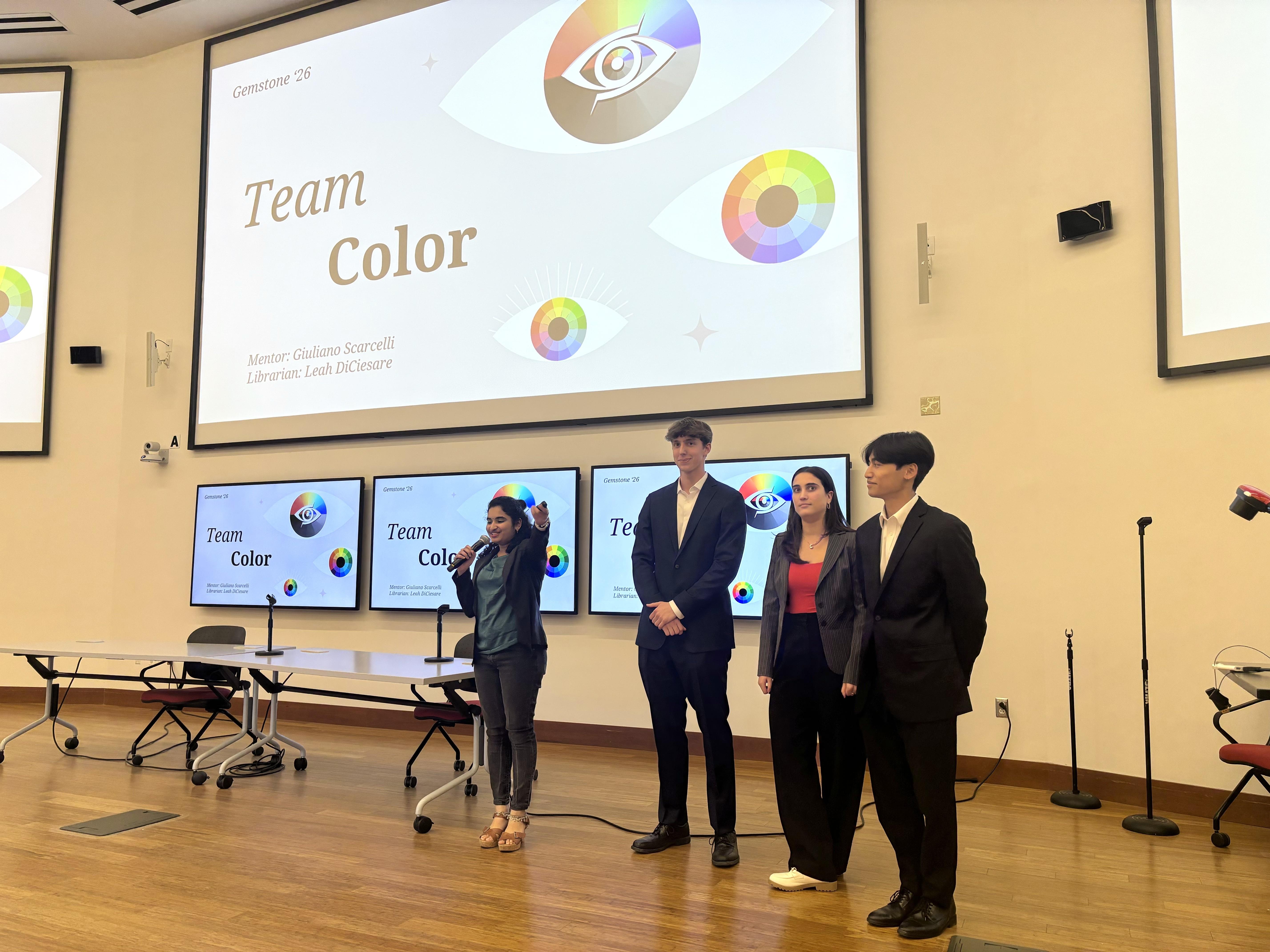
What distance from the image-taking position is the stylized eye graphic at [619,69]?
18.1ft

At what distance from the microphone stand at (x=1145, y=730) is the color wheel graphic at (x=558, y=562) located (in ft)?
10.8

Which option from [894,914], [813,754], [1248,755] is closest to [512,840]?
[813,754]

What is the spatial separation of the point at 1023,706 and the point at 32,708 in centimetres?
759

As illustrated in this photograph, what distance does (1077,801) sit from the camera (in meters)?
4.21

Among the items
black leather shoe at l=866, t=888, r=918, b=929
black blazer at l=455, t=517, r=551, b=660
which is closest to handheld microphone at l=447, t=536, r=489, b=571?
black blazer at l=455, t=517, r=551, b=660

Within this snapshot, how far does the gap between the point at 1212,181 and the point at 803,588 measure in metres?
3.09

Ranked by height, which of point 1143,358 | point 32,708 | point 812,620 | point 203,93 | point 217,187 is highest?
point 203,93

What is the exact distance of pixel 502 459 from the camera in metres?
6.07

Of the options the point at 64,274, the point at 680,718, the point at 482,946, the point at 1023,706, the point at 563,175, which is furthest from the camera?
the point at 64,274

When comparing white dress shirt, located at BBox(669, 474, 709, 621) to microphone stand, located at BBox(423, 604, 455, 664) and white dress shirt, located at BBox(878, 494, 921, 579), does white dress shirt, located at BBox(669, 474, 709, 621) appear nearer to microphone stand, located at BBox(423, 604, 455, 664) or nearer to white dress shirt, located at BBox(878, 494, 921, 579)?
white dress shirt, located at BBox(878, 494, 921, 579)

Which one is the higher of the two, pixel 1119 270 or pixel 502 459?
pixel 1119 270

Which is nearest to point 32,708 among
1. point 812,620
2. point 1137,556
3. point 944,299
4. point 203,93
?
point 203,93

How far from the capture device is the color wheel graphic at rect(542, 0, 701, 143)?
226 inches

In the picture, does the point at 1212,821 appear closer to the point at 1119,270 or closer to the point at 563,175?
the point at 1119,270
